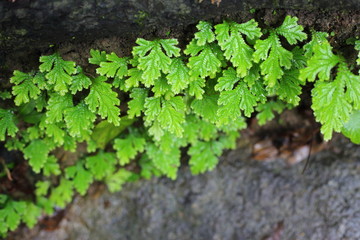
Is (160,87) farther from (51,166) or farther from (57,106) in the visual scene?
(51,166)

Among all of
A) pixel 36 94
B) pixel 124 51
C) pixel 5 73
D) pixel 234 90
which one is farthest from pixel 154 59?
pixel 5 73

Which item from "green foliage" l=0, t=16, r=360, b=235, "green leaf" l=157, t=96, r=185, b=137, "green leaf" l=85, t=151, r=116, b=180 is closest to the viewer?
"green foliage" l=0, t=16, r=360, b=235

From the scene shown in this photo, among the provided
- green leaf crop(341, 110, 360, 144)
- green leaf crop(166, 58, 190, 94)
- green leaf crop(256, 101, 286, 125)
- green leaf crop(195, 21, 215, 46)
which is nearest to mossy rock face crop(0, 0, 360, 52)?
green leaf crop(195, 21, 215, 46)

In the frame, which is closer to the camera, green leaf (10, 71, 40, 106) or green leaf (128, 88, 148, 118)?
green leaf (10, 71, 40, 106)

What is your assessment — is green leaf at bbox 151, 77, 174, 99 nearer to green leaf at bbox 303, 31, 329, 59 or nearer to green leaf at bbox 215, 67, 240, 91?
green leaf at bbox 215, 67, 240, 91

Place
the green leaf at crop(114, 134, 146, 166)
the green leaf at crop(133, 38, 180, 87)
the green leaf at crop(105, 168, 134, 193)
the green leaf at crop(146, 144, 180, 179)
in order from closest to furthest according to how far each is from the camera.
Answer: the green leaf at crop(133, 38, 180, 87)
the green leaf at crop(114, 134, 146, 166)
the green leaf at crop(146, 144, 180, 179)
the green leaf at crop(105, 168, 134, 193)

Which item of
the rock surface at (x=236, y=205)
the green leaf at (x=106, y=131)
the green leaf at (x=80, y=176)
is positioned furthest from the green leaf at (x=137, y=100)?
the rock surface at (x=236, y=205)
